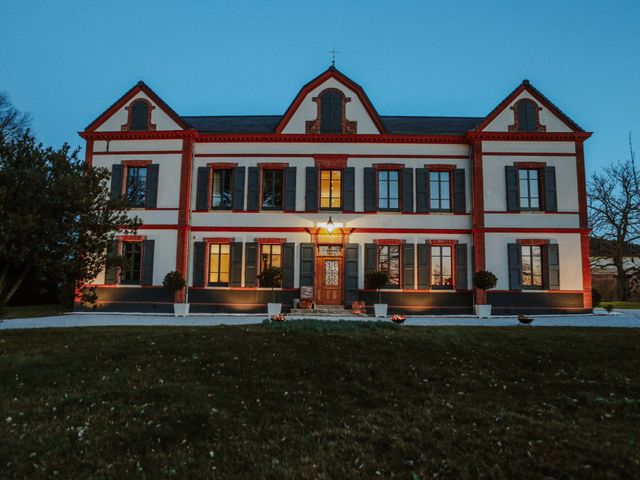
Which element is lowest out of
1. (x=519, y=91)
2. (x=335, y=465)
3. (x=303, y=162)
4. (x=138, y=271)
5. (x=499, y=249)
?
(x=335, y=465)

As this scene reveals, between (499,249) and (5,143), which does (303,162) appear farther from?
(5,143)

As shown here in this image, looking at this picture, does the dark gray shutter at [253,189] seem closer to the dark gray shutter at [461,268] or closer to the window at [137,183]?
the window at [137,183]

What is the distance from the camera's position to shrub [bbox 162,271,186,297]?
16.1 meters

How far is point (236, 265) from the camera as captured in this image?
17.0 metres

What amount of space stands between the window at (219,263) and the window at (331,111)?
634cm

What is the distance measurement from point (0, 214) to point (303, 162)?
11.1m

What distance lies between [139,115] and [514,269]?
1640cm

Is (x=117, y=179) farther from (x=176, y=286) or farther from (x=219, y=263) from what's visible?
(x=219, y=263)

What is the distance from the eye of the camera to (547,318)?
15086mm

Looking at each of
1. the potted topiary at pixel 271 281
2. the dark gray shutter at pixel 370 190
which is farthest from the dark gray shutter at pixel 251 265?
the dark gray shutter at pixel 370 190

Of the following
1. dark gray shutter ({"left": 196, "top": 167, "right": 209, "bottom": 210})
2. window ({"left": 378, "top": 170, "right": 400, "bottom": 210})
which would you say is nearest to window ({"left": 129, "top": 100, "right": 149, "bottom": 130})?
→ dark gray shutter ({"left": 196, "top": 167, "right": 209, "bottom": 210})

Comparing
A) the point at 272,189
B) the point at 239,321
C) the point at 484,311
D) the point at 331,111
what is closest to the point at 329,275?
the point at 272,189

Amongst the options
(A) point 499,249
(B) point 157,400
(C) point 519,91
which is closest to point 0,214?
(B) point 157,400

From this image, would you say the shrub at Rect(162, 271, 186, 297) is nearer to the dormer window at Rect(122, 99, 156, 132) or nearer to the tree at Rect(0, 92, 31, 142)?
the dormer window at Rect(122, 99, 156, 132)
